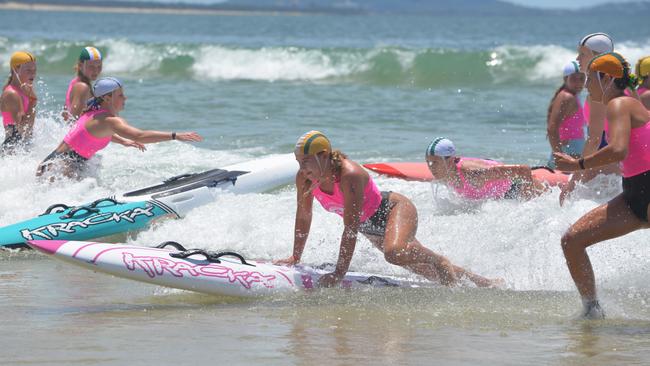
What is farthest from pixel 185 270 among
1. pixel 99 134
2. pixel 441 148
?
pixel 99 134

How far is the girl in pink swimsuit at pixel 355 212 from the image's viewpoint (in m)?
6.95

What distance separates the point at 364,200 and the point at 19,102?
5513 millimetres

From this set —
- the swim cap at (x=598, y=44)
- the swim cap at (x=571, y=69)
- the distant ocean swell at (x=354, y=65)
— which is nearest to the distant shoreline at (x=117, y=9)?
the distant ocean swell at (x=354, y=65)

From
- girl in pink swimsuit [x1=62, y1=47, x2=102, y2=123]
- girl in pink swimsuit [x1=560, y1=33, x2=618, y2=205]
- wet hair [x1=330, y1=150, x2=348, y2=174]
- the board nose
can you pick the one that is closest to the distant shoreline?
girl in pink swimsuit [x1=62, y1=47, x2=102, y2=123]

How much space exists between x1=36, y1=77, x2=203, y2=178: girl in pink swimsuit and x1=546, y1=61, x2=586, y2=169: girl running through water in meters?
3.25

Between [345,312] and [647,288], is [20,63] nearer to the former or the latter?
[345,312]

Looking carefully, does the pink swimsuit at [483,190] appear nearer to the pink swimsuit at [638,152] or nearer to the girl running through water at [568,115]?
the girl running through water at [568,115]

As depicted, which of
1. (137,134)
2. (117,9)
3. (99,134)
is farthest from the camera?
(117,9)

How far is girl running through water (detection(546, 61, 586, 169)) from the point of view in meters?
10.0

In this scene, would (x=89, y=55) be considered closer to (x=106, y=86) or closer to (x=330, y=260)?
(x=106, y=86)

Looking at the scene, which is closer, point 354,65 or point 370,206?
point 370,206

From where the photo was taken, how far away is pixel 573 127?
10.2 meters

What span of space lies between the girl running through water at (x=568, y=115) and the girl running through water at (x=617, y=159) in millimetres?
3593

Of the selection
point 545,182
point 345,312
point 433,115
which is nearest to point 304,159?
point 345,312
